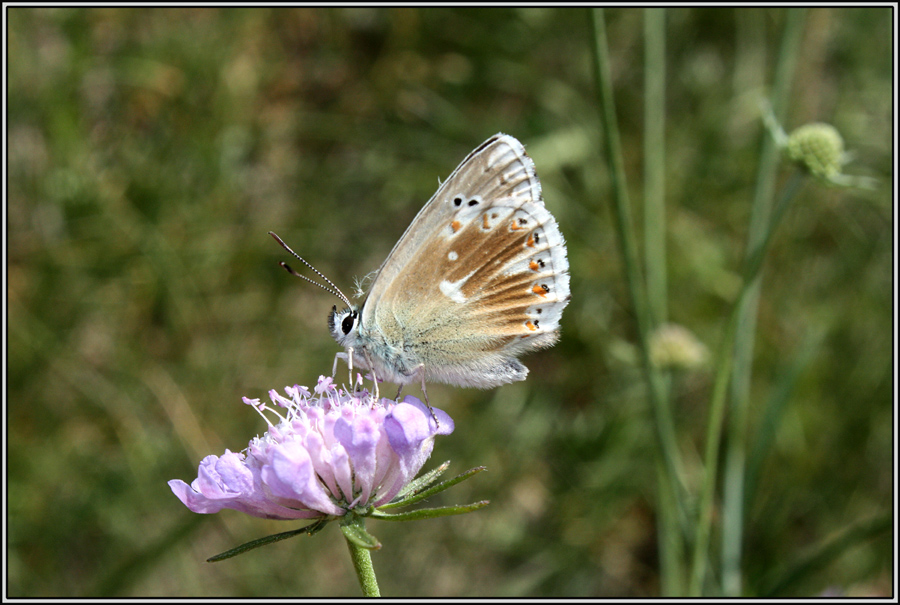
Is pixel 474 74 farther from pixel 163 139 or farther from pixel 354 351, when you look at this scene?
pixel 354 351

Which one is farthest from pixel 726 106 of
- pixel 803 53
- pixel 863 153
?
pixel 863 153

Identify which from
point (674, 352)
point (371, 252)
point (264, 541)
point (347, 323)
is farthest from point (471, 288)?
point (371, 252)

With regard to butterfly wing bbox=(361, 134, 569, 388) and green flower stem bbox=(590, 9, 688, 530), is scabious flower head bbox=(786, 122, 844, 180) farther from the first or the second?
butterfly wing bbox=(361, 134, 569, 388)

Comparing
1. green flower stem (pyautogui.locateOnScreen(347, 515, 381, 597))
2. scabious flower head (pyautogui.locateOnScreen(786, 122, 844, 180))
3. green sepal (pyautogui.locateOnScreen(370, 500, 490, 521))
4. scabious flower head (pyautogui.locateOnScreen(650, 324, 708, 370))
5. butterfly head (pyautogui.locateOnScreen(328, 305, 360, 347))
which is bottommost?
scabious flower head (pyautogui.locateOnScreen(650, 324, 708, 370))

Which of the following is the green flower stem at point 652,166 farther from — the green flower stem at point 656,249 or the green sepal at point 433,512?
the green sepal at point 433,512

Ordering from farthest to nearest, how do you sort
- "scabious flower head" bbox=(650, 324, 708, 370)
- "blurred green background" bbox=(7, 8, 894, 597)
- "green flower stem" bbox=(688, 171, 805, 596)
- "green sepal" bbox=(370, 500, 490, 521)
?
"blurred green background" bbox=(7, 8, 894, 597), "scabious flower head" bbox=(650, 324, 708, 370), "green flower stem" bbox=(688, 171, 805, 596), "green sepal" bbox=(370, 500, 490, 521)

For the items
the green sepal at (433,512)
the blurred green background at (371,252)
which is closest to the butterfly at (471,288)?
the green sepal at (433,512)

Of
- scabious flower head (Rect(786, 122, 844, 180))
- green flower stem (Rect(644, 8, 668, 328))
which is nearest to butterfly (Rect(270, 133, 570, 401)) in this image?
scabious flower head (Rect(786, 122, 844, 180))
